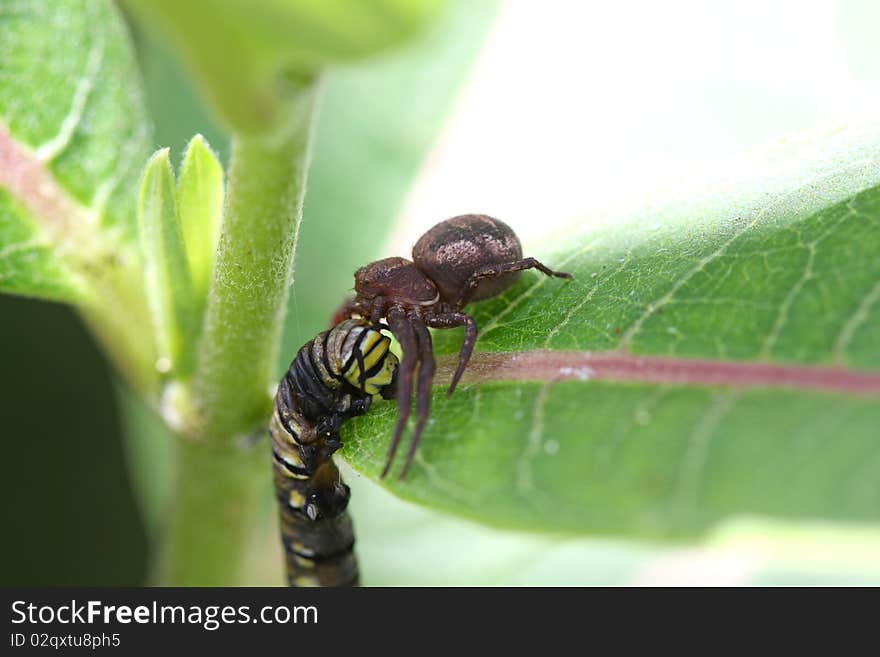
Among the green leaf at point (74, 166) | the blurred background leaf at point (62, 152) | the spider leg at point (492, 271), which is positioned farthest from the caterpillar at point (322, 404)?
the blurred background leaf at point (62, 152)

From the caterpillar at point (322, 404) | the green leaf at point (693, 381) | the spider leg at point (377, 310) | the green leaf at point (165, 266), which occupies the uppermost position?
the spider leg at point (377, 310)

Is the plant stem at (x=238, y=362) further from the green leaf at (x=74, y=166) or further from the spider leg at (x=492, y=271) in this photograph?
the spider leg at (x=492, y=271)

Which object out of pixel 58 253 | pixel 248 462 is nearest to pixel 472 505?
pixel 248 462

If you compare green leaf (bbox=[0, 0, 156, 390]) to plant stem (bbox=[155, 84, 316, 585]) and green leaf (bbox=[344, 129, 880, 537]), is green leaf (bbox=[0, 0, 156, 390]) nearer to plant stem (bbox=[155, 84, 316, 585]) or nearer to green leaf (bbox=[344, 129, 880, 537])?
plant stem (bbox=[155, 84, 316, 585])

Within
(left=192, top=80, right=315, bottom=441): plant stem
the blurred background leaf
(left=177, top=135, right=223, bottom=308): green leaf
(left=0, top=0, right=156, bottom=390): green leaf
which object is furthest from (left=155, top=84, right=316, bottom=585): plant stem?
the blurred background leaf

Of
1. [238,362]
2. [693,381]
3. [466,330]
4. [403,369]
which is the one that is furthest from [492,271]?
[693,381]

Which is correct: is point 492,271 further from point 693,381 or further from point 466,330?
point 693,381
